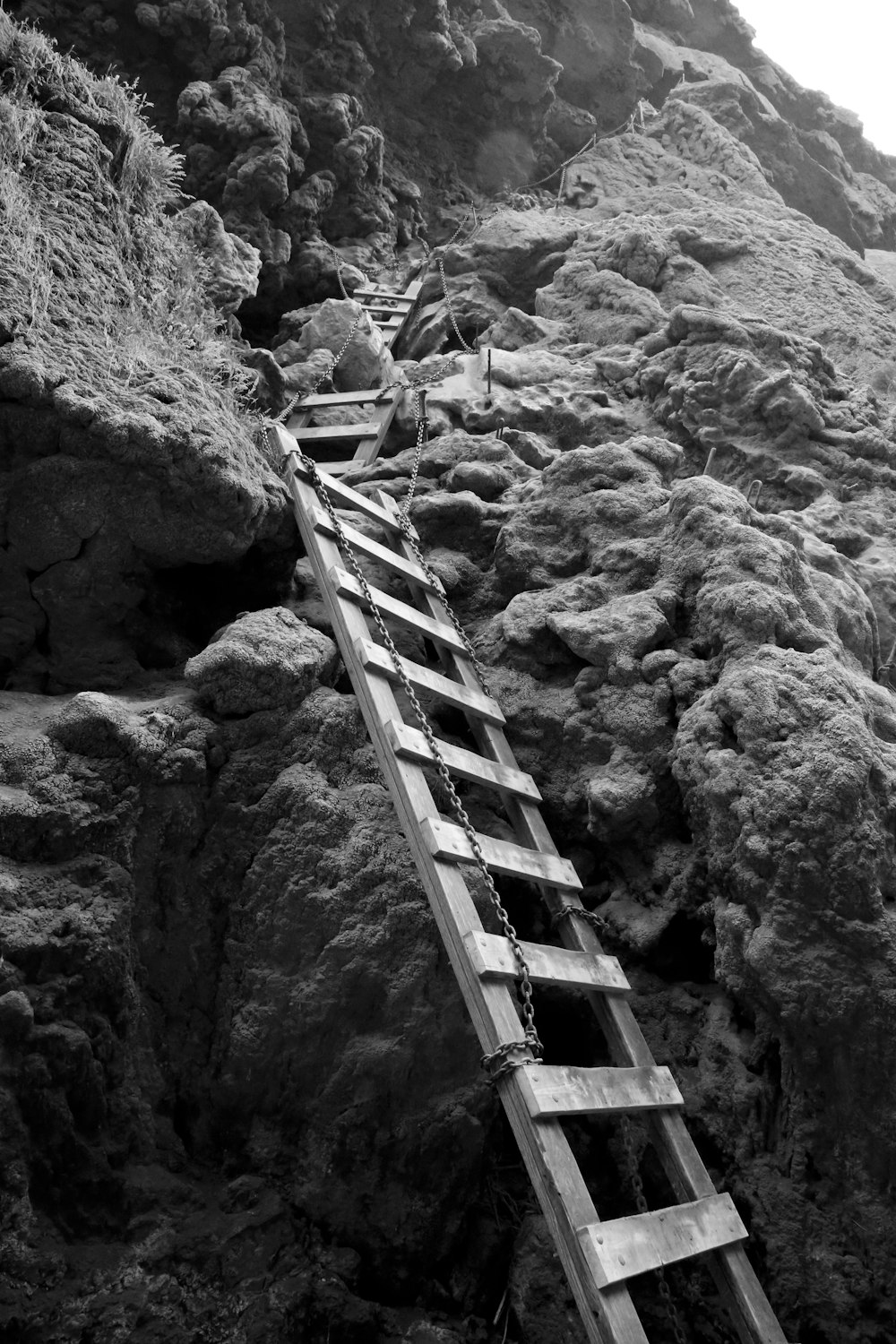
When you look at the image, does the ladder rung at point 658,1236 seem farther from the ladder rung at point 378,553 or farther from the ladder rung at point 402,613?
the ladder rung at point 378,553

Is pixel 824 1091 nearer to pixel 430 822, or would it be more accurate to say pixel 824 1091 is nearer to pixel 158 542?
pixel 430 822

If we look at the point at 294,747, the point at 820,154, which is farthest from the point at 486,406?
the point at 820,154

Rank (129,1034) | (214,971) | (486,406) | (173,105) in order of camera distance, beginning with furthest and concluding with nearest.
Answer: (173,105), (486,406), (214,971), (129,1034)

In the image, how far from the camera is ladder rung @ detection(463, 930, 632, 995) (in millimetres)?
3469

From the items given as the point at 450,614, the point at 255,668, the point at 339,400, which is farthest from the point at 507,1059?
the point at 339,400

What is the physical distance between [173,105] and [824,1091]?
10457 mm

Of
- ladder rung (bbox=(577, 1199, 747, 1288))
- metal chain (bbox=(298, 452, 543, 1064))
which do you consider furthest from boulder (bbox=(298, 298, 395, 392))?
ladder rung (bbox=(577, 1199, 747, 1288))

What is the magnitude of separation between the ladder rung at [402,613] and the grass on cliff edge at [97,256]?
3.32 feet

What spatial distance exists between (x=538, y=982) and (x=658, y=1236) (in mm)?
903

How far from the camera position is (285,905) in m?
4.05

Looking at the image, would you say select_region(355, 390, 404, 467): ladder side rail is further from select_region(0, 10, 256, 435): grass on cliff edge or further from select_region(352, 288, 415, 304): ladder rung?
select_region(352, 288, 415, 304): ladder rung

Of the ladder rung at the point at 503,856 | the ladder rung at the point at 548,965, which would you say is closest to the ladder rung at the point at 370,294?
the ladder rung at the point at 503,856

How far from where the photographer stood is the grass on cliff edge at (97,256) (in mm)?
4559

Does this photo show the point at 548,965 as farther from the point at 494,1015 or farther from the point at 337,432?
the point at 337,432
